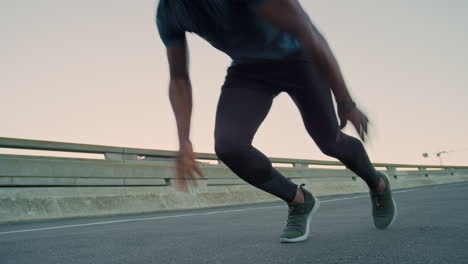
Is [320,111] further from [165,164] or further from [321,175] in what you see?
[321,175]

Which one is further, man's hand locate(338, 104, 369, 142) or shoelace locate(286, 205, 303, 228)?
shoelace locate(286, 205, 303, 228)

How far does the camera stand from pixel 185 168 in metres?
2.61

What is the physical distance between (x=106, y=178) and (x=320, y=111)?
19.6 ft

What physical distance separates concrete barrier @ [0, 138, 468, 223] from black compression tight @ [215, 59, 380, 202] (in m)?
4.75

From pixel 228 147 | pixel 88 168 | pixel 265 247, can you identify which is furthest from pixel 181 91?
pixel 88 168

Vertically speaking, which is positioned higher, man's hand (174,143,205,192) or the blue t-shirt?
the blue t-shirt

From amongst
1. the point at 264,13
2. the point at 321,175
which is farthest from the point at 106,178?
the point at 321,175

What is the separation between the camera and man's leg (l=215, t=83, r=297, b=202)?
298 cm

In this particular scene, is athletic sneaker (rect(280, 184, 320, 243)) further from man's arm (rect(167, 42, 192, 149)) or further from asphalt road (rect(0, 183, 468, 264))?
man's arm (rect(167, 42, 192, 149))

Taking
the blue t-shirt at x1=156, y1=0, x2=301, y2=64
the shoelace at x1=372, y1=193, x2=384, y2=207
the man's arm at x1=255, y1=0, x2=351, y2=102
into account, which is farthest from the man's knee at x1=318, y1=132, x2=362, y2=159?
the man's arm at x1=255, y1=0, x2=351, y2=102

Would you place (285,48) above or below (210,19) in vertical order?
below

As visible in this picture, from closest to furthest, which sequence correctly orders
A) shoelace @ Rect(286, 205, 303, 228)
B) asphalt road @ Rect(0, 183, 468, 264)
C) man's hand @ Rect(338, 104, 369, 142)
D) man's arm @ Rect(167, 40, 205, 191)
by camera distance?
asphalt road @ Rect(0, 183, 468, 264), man's hand @ Rect(338, 104, 369, 142), man's arm @ Rect(167, 40, 205, 191), shoelace @ Rect(286, 205, 303, 228)

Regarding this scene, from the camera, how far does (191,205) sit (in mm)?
9609

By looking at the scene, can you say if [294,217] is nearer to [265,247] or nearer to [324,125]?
[265,247]
